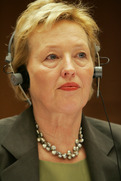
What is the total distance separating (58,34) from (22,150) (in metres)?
0.50

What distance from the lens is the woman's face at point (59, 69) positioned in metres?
1.18

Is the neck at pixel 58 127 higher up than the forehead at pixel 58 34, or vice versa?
the forehead at pixel 58 34

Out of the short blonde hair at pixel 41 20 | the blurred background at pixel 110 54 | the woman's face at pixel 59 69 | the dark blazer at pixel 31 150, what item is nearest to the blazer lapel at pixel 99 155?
the dark blazer at pixel 31 150

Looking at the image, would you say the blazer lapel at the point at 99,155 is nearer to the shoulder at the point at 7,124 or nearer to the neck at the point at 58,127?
the neck at the point at 58,127

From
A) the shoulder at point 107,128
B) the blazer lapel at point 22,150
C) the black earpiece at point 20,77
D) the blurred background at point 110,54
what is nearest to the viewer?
the blazer lapel at point 22,150

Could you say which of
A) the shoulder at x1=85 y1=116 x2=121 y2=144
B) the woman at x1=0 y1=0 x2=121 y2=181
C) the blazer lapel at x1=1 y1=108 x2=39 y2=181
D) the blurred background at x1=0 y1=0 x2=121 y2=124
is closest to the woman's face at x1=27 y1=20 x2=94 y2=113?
the woman at x1=0 y1=0 x2=121 y2=181

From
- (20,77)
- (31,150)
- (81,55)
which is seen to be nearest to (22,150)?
(31,150)

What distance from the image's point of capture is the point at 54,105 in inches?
47.7

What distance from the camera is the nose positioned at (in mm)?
1157

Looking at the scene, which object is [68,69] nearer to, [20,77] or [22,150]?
[20,77]

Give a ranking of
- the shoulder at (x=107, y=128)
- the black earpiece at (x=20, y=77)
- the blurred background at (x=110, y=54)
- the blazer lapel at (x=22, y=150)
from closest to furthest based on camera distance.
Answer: the blazer lapel at (x=22, y=150), the black earpiece at (x=20, y=77), the shoulder at (x=107, y=128), the blurred background at (x=110, y=54)

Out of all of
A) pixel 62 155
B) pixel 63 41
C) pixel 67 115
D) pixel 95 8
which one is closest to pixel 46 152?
pixel 62 155

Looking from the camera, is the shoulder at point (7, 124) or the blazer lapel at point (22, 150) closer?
the blazer lapel at point (22, 150)

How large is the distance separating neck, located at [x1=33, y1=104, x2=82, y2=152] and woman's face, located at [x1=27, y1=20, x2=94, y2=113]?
50 millimetres
